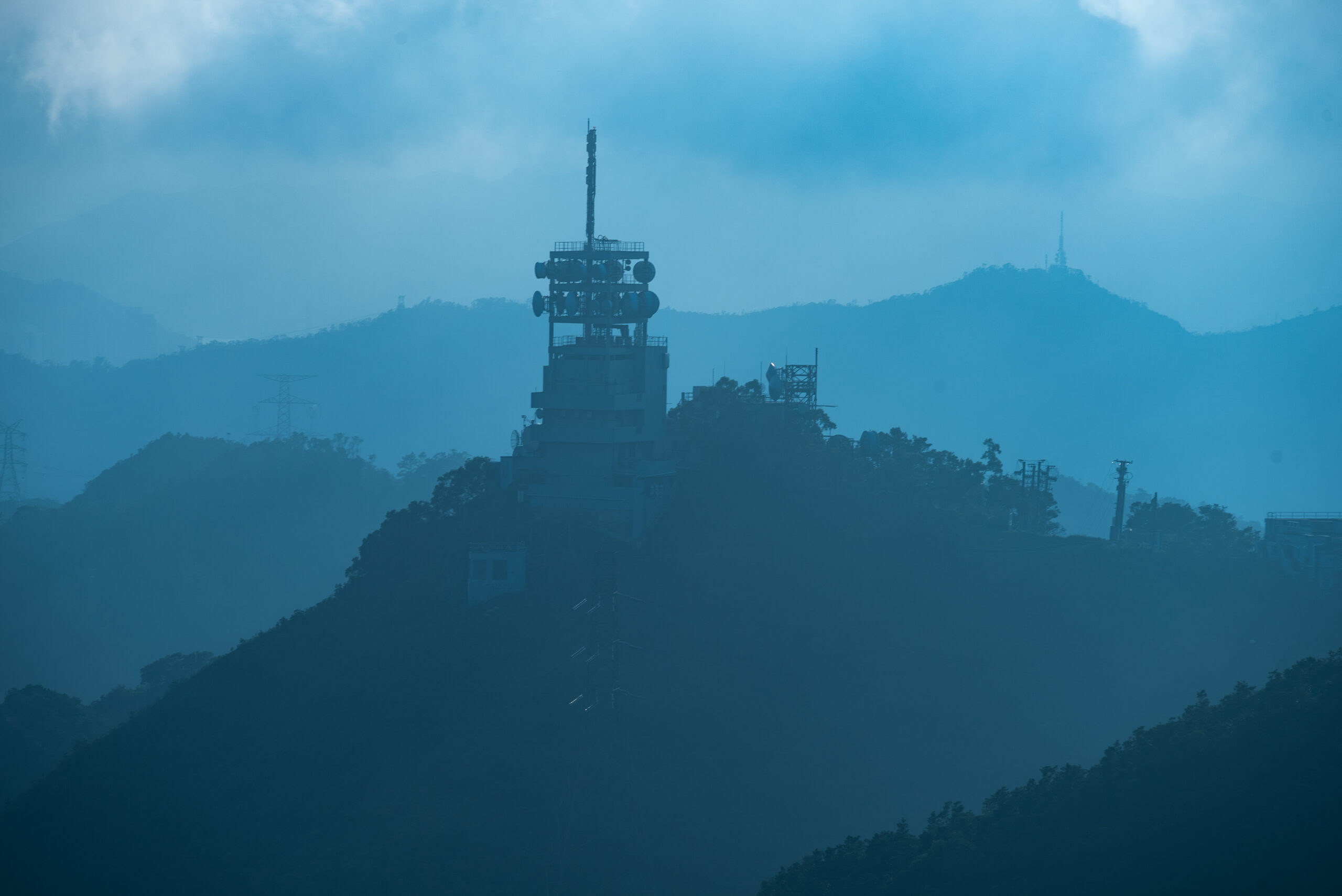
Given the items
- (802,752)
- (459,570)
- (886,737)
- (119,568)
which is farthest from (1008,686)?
(119,568)

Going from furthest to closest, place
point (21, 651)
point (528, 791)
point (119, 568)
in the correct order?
1. point (119, 568)
2. point (21, 651)
3. point (528, 791)

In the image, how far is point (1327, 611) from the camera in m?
59.6

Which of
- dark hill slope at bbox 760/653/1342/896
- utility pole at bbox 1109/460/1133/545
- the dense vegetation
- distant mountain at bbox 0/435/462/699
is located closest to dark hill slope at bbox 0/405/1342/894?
utility pole at bbox 1109/460/1133/545

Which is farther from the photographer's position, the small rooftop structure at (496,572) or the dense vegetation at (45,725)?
the dense vegetation at (45,725)

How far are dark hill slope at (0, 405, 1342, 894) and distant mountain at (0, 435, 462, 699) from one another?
7180 centimetres

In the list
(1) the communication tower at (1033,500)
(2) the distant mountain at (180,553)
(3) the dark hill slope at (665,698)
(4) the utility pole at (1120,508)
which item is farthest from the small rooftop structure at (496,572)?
(2) the distant mountain at (180,553)

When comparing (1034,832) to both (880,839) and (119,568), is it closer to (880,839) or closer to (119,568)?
(880,839)

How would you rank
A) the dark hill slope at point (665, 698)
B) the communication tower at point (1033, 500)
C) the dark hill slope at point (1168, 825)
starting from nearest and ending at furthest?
the dark hill slope at point (1168, 825)
the dark hill slope at point (665, 698)
the communication tower at point (1033, 500)

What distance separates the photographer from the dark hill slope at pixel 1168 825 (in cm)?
2992

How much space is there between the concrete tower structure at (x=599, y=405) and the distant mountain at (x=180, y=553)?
79.6m

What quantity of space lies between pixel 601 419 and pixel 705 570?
30.3 feet

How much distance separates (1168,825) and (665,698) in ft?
79.7

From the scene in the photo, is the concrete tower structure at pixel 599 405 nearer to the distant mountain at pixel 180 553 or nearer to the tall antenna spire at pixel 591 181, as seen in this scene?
the tall antenna spire at pixel 591 181

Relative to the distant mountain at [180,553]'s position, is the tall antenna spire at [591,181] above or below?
above
